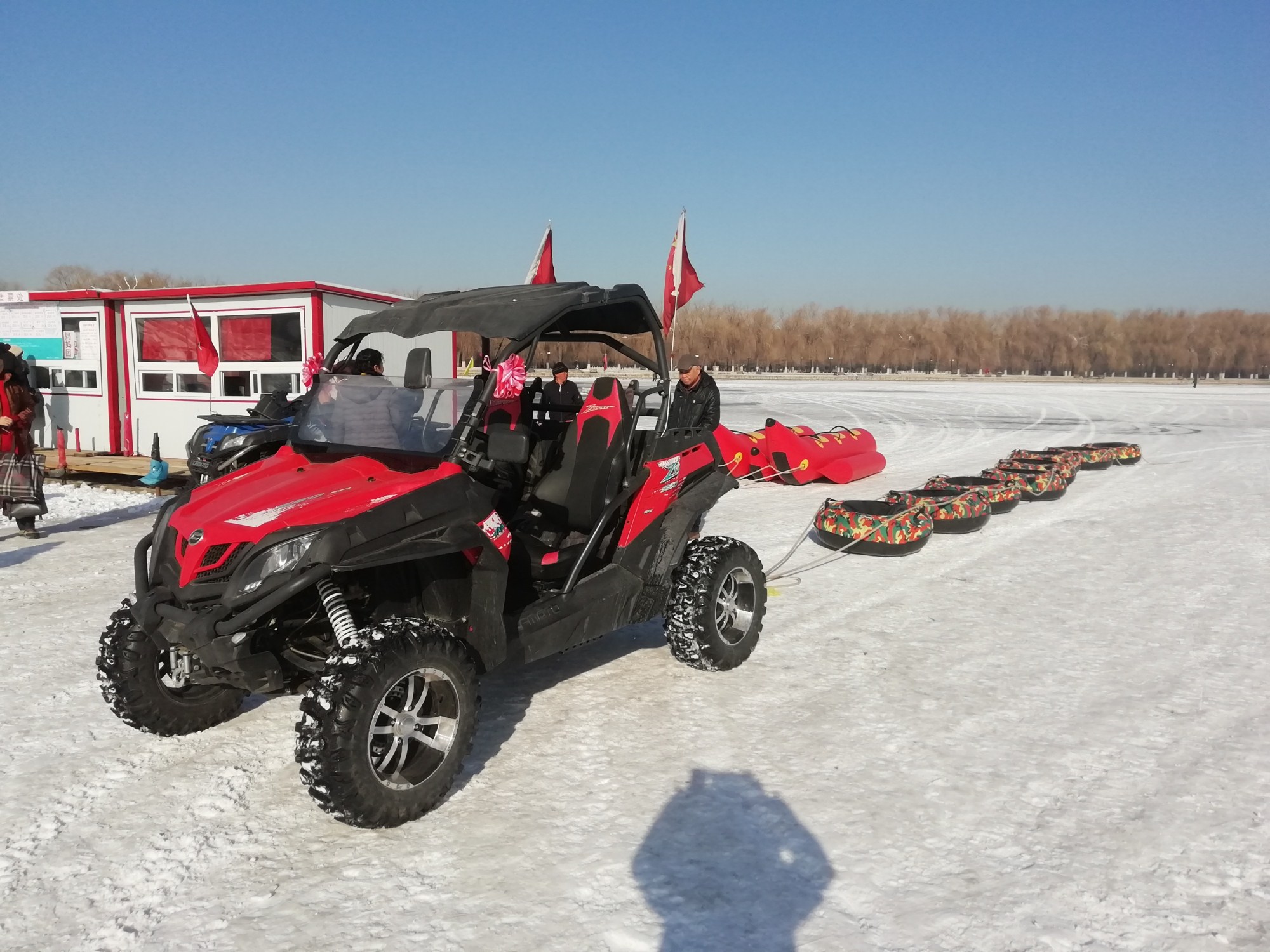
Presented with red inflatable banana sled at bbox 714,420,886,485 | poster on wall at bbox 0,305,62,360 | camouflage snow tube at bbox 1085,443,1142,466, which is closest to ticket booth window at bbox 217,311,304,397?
poster on wall at bbox 0,305,62,360

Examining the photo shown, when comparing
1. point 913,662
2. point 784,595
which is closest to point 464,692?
point 913,662

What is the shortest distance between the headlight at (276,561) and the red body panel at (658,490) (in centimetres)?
189

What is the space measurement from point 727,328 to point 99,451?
273ft

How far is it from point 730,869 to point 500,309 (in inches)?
103

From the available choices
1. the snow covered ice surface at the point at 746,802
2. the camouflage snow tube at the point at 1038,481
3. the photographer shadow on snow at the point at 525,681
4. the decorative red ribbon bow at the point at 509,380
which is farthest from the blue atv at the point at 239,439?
the camouflage snow tube at the point at 1038,481

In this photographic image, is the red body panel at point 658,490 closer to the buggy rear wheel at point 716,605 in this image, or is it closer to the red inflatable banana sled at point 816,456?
the buggy rear wheel at point 716,605

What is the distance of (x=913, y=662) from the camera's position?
518 cm

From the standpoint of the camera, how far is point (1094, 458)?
1377 centimetres

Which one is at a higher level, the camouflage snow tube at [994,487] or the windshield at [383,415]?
the windshield at [383,415]

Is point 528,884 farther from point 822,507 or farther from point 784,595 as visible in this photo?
point 822,507

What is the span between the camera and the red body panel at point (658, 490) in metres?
4.75

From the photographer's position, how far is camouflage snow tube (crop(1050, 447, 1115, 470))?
45.0 feet

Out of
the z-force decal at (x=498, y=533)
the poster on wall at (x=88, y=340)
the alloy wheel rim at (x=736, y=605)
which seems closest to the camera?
the z-force decal at (x=498, y=533)

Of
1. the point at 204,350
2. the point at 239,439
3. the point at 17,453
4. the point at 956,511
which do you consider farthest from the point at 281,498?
the point at 204,350
